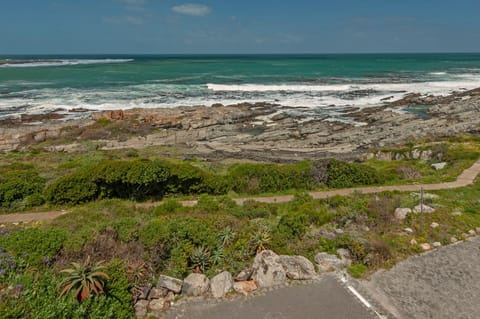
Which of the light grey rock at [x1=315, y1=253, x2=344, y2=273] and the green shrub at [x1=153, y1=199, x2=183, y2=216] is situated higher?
the green shrub at [x1=153, y1=199, x2=183, y2=216]

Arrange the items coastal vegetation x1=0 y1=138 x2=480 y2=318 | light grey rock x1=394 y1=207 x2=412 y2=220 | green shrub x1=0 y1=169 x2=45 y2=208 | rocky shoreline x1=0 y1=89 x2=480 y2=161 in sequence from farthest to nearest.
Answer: rocky shoreline x1=0 y1=89 x2=480 y2=161, green shrub x1=0 y1=169 x2=45 y2=208, light grey rock x1=394 y1=207 x2=412 y2=220, coastal vegetation x1=0 y1=138 x2=480 y2=318

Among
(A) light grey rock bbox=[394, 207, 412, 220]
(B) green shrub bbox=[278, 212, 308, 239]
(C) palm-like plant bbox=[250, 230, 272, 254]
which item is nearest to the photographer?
(C) palm-like plant bbox=[250, 230, 272, 254]

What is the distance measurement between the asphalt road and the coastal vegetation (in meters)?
1.21

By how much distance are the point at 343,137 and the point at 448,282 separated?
984 inches

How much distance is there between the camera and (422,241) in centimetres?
1115

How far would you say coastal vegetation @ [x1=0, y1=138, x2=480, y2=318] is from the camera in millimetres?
7781

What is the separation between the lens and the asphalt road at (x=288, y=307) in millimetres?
7980

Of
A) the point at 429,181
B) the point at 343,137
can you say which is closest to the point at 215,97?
the point at 343,137

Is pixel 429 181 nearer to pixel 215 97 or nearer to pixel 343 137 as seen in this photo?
pixel 343 137

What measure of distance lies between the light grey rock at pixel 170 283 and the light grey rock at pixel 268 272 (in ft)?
6.59

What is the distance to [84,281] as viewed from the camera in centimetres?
737

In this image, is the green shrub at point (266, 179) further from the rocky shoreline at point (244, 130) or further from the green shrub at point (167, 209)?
the rocky shoreline at point (244, 130)

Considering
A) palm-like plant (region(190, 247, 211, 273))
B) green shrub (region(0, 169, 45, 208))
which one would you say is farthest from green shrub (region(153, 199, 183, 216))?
green shrub (region(0, 169, 45, 208))

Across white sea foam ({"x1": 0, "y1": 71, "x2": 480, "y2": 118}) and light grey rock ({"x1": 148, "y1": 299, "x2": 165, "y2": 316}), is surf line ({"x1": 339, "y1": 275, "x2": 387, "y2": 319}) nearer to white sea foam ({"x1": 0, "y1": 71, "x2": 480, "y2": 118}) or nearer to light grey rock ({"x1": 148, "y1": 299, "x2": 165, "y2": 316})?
light grey rock ({"x1": 148, "y1": 299, "x2": 165, "y2": 316})
